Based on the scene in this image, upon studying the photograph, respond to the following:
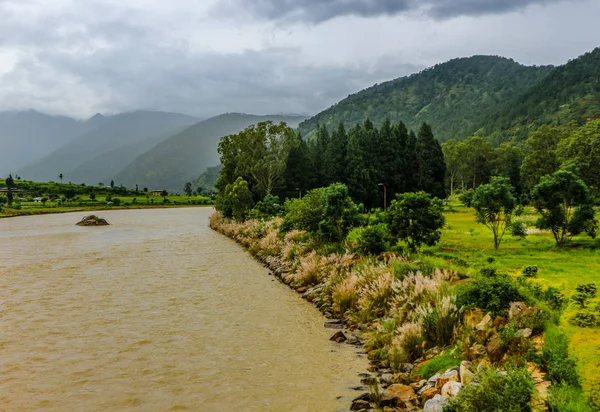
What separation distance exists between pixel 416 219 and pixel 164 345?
525 inches

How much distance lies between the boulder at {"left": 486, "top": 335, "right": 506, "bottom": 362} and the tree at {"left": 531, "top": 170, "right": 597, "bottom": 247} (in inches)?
751

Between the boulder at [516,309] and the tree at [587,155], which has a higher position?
the tree at [587,155]

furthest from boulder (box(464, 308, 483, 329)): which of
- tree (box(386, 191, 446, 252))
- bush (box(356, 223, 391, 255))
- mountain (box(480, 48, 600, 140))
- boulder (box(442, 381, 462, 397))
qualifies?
mountain (box(480, 48, 600, 140))

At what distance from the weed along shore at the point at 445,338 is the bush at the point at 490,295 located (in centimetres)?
3

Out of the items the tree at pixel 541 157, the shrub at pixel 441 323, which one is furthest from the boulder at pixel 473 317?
the tree at pixel 541 157

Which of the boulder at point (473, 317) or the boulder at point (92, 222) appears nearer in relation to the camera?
the boulder at point (473, 317)

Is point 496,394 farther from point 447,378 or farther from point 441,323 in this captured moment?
point 441,323

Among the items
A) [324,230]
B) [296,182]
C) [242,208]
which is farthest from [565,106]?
[324,230]

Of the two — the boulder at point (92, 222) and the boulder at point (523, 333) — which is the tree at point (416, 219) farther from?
the boulder at point (92, 222)

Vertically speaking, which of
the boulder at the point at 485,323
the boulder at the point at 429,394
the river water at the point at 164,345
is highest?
the boulder at the point at 485,323

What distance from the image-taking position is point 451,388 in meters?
8.20

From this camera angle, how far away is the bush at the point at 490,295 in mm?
10711

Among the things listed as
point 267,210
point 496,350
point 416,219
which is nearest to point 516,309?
point 496,350

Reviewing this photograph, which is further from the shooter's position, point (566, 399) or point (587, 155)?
point (587, 155)
